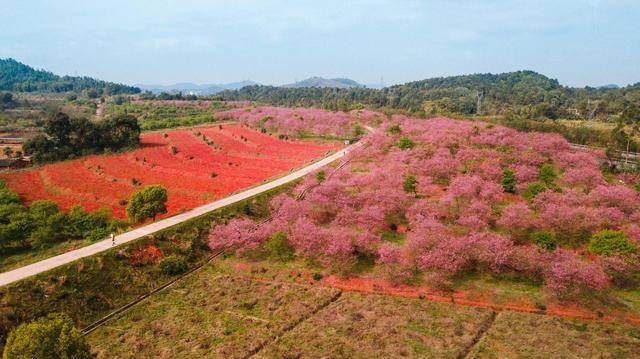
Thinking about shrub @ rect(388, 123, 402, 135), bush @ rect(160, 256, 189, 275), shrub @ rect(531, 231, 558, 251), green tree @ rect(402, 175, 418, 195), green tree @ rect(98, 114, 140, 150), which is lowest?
bush @ rect(160, 256, 189, 275)

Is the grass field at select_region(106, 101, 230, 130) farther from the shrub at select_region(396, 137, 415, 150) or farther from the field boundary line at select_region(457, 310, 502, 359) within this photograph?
the field boundary line at select_region(457, 310, 502, 359)

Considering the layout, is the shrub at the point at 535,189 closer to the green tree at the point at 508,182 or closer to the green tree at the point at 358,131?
the green tree at the point at 508,182

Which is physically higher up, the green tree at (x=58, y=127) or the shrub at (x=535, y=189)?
the green tree at (x=58, y=127)

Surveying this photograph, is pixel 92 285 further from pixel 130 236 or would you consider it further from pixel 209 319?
pixel 209 319

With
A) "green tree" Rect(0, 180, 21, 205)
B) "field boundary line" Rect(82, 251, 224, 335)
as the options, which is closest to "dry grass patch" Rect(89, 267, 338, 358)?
"field boundary line" Rect(82, 251, 224, 335)

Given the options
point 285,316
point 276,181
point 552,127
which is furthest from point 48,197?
point 552,127

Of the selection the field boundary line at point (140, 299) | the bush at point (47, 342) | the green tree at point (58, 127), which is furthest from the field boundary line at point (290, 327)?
the green tree at point (58, 127)

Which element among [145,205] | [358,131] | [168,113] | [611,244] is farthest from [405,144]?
[168,113]
